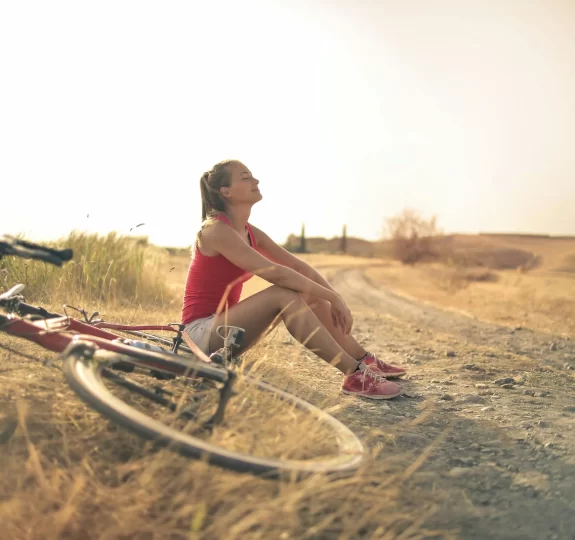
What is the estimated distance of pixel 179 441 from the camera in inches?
74.8

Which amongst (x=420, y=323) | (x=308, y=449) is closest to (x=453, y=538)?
(x=308, y=449)

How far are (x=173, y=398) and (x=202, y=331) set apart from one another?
947mm

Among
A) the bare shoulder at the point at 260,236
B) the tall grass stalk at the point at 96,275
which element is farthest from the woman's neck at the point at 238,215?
the tall grass stalk at the point at 96,275

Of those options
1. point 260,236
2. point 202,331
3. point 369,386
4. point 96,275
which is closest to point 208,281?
point 202,331

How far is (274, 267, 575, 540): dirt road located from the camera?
2395 mm

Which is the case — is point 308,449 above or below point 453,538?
above

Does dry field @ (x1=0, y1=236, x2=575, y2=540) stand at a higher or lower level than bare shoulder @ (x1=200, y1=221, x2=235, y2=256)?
lower

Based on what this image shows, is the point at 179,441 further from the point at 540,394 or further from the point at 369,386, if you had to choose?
the point at 540,394

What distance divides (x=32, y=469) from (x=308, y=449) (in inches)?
40.2

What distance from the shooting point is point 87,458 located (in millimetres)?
2318

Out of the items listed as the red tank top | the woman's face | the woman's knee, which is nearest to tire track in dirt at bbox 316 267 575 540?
the woman's knee

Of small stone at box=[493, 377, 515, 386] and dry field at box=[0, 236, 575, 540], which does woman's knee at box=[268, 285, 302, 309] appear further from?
small stone at box=[493, 377, 515, 386]

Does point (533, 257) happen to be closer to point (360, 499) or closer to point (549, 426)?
point (549, 426)

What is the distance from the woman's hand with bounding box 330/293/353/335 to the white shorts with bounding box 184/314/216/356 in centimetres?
82
